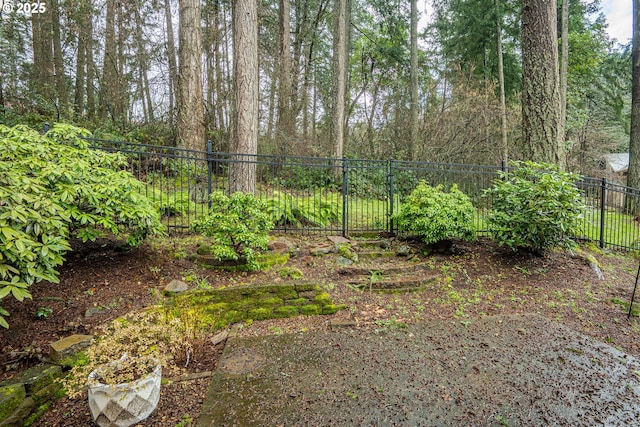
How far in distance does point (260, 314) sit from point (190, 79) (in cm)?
571

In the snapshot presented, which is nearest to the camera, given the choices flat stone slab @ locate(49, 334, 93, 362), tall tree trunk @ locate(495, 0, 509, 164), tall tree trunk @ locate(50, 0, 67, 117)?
flat stone slab @ locate(49, 334, 93, 362)

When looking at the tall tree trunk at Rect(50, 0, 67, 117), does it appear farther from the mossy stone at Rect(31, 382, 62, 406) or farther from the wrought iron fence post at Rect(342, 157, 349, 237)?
the mossy stone at Rect(31, 382, 62, 406)

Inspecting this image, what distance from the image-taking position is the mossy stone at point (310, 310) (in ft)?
11.3

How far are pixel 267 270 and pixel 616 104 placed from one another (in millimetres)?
18238

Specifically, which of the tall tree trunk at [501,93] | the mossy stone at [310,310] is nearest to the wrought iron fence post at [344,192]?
the mossy stone at [310,310]

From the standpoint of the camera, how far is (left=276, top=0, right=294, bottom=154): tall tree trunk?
896cm

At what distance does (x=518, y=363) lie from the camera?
2477mm

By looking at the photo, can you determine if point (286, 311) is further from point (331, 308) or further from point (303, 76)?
point (303, 76)

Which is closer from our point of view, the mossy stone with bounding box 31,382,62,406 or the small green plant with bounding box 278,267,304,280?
the mossy stone with bounding box 31,382,62,406

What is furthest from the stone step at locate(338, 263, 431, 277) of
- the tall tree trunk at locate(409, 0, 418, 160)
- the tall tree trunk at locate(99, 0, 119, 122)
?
the tall tree trunk at locate(99, 0, 119, 122)

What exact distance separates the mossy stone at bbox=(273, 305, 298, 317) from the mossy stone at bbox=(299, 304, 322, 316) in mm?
Result: 74

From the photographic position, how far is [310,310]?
347 centimetres

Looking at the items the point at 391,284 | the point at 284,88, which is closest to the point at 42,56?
the point at 284,88

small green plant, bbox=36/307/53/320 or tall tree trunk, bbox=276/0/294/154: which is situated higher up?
tall tree trunk, bbox=276/0/294/154
